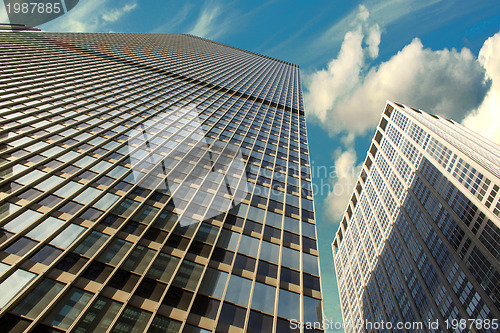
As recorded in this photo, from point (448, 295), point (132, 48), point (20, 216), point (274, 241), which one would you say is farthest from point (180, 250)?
point (132, 48)

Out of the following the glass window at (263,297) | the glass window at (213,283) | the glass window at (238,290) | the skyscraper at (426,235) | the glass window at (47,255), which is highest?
the glass window at (47,255)

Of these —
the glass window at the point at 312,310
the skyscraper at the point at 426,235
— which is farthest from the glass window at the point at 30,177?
the skyscraper at the point at 426,235

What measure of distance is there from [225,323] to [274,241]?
1049 cm

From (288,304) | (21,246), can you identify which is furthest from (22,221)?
(288,304)

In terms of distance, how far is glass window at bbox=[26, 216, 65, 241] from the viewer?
2070 cm

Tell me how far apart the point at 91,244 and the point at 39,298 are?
4.83 m

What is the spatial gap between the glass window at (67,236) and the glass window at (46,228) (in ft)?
2.63

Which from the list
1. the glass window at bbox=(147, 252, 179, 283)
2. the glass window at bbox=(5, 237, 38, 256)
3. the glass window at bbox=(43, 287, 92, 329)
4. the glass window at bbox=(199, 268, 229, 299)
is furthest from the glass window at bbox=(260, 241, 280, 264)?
the glass window at bbox=(5, 237, 38, 256)

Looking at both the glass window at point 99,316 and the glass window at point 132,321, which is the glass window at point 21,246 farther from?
the glass window at point 132,321

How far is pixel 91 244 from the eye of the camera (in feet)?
69.3

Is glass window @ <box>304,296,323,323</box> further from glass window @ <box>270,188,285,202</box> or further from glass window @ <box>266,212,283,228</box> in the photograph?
glass window @ <box>270,188,285,202</box>

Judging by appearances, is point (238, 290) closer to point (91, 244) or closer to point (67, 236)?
point (91, 244)

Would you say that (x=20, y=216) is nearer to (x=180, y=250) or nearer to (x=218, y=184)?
(x=180, y=250)

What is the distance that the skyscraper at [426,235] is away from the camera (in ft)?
207
